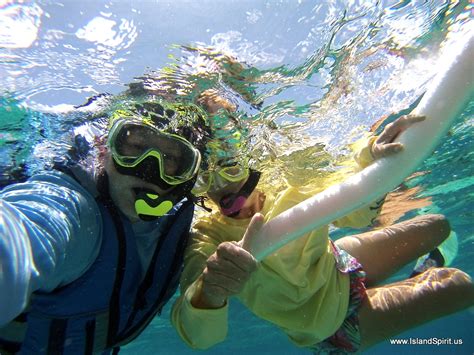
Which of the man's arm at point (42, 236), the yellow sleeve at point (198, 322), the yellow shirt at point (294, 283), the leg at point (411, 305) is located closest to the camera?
the man's arm at point (42, 236)

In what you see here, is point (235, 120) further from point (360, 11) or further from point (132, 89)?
point (360, 11)

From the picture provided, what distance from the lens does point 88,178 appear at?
13.4 feet

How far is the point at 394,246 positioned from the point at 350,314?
1989mm

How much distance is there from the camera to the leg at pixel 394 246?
678 centimetres

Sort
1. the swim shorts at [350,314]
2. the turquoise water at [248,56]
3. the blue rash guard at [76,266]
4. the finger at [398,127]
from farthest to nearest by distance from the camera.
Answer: the swim shorts at [350,314] → the turquoise water at [248,56] → the finger at [398,127] → the blue rash guard at [76,266]

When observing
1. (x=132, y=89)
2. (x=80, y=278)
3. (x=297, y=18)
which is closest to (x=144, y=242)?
(x=80, y=278)

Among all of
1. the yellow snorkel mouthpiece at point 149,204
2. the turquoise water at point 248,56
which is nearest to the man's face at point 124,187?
the yellow snorkel mouthpiece at point 149,204

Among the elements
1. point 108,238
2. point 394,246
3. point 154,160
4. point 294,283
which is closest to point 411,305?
point 394,246

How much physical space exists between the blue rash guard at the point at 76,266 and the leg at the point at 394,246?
3863 millimetres

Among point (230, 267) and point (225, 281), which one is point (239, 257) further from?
point (225, 281)

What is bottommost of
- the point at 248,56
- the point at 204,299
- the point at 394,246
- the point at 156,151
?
the point at 394,246

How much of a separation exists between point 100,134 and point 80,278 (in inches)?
132

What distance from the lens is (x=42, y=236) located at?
2.51 metres

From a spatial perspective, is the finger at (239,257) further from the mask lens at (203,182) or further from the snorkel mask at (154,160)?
the mask lens at (203,182)
